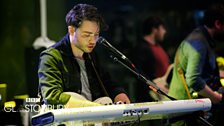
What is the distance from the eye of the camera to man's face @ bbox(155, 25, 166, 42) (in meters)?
4.79

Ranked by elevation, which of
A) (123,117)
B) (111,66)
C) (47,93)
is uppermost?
(111,66)

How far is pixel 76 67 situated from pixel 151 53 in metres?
1.51

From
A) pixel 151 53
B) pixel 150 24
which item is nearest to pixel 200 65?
pixel 151 53

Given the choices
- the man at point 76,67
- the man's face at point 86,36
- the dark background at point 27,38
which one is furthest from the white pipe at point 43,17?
the man's face at point 86,36

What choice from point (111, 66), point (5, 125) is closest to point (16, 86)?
point (5, 125)

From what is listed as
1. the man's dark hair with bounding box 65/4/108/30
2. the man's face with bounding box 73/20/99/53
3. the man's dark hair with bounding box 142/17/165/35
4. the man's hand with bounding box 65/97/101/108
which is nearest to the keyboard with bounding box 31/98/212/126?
the man's hand with bounding box 65/97/101/108

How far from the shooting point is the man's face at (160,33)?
4.79m

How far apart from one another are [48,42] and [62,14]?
0.29 meters

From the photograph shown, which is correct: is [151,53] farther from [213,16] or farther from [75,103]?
[75,103]

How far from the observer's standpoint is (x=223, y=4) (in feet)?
15.4

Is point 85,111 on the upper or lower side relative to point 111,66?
lower

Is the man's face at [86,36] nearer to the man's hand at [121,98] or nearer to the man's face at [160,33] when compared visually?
the man's hand at [121,98]

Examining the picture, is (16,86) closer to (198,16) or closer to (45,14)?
(45,14)

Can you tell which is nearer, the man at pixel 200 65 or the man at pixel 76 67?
the man at pixel 76 67
